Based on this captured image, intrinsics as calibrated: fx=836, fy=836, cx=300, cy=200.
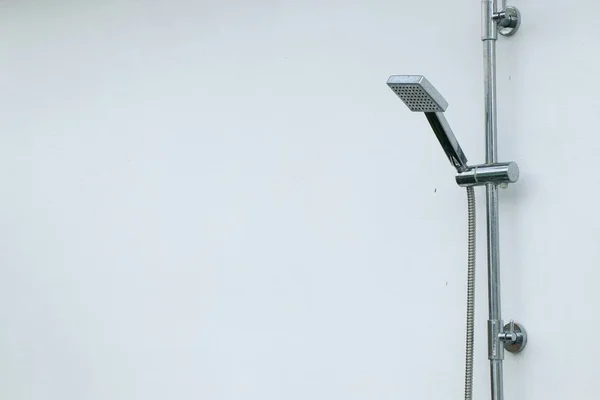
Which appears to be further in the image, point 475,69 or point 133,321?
point 133,321

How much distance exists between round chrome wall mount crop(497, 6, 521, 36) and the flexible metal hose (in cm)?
25

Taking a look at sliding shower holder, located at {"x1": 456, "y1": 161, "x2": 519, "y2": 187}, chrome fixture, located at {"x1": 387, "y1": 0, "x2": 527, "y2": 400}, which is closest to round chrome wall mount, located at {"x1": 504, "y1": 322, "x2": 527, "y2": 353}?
chrome fixture, located at {"x1": 387, "y1": 0, "x2": 527, "y2": 400}

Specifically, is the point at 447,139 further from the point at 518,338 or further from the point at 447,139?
the point at 518,338

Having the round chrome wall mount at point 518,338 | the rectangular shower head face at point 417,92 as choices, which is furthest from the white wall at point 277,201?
the rectangular shower head face at point 417,92

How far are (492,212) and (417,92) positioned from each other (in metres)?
0.23

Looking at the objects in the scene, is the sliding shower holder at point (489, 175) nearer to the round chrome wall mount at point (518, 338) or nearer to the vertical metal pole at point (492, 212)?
the vertical metal pole at point (492, 212)

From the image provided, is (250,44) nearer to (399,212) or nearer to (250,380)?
(399,212)

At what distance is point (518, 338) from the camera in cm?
125

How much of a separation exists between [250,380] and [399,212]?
429mm

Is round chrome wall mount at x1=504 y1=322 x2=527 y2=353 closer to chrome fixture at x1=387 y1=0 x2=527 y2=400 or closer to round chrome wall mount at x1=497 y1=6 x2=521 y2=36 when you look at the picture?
chrome fixture at x1=387 y1=0 x2=527 y2=400

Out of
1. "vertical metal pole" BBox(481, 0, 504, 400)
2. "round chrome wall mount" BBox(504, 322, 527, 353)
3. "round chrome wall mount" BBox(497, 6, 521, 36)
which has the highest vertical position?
"round chrome wall mount" BBox(497, 6, 521, 36)

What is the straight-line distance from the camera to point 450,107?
4.45 ft

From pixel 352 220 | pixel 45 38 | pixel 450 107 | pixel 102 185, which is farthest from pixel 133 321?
pixel 450 107

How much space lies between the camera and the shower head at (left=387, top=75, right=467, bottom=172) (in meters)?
1.11
